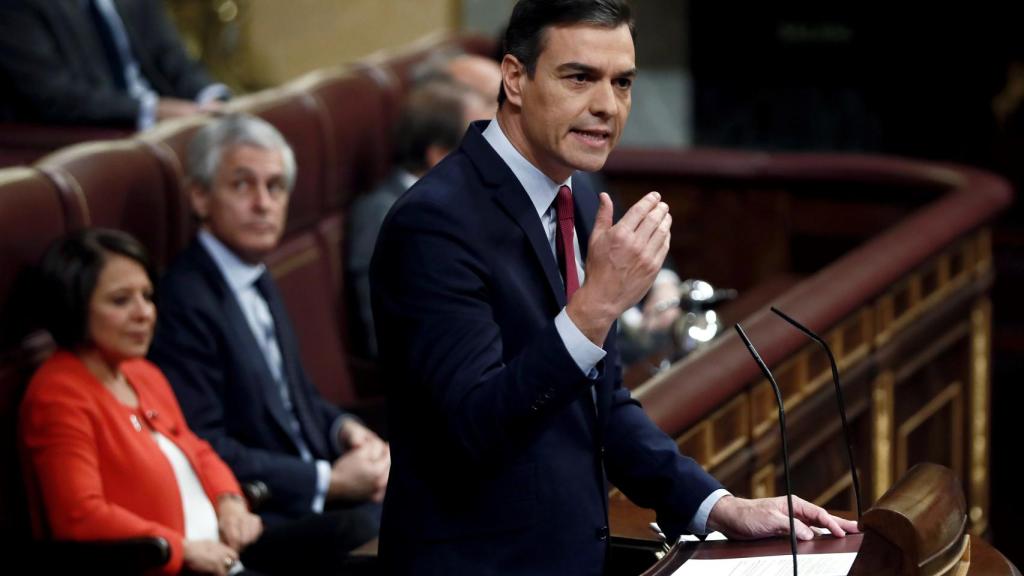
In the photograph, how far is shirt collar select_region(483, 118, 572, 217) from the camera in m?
1.66

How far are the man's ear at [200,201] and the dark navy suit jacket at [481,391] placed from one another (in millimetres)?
1518

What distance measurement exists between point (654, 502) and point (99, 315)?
118 cm

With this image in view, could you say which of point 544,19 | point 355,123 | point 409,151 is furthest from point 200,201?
point 544,19

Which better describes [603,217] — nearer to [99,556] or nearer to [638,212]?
[638,212]

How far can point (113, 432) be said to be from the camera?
2.57 m

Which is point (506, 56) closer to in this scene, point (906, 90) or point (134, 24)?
point (134, 24)

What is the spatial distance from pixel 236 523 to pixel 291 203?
1.24 meters

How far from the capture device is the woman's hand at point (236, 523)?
108 inches

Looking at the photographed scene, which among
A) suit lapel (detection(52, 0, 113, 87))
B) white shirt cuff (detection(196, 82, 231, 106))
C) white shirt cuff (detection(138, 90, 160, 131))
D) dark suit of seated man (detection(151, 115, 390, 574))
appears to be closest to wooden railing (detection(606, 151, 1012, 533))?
dark suit of seated man (detection(151, 115, 390, 574))

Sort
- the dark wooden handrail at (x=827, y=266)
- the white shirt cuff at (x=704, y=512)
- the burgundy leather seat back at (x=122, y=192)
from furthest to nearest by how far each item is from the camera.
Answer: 1. the burgundy leather seat back at (x=122, y=192)
2. the dark wooden handrail at (x=827, y=266)
3. the white shirt cuff at (x=704, y=512)

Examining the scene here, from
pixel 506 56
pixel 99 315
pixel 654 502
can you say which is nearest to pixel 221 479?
pixel 99 315

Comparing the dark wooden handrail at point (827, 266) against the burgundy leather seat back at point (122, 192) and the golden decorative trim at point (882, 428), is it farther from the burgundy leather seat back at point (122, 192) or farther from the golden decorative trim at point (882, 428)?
Answer: the burgundy leather seat back at point (122, 192)

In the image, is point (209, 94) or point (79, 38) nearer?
point (79, 38)

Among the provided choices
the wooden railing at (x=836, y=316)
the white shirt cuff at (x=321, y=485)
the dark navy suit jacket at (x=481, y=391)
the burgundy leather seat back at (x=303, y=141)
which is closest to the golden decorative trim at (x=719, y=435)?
the wooden railing at (x=836, y=316)
